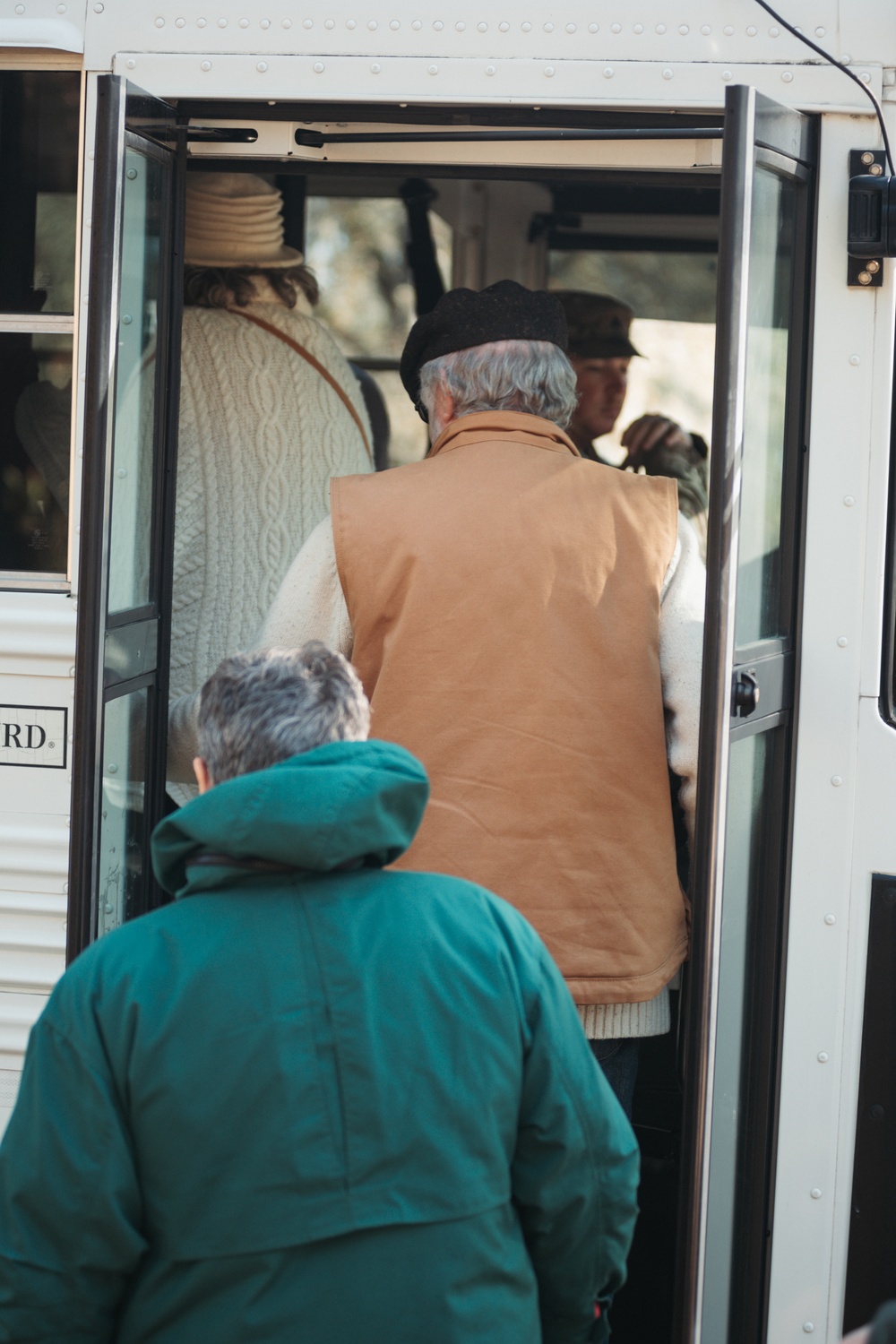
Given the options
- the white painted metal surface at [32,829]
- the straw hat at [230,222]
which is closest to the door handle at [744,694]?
the white painted metal surface at [32,829]

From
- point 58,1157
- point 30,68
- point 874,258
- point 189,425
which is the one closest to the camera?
point 58,1157

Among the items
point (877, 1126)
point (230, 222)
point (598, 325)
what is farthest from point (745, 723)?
point (598, 325)

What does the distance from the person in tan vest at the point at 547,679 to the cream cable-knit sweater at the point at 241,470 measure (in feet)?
1.73

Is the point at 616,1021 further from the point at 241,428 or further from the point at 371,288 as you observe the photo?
the point at 371,288

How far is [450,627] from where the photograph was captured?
2105mm

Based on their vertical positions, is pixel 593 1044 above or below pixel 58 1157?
below

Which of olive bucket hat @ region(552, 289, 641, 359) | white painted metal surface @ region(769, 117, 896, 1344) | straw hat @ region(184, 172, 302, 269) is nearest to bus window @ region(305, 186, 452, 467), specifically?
olive bucket hat @ region(552, 289, 641, 359)

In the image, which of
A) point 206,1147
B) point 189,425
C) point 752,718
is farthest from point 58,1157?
point 189,425

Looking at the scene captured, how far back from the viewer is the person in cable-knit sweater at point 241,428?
2.62 m

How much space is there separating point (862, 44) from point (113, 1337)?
A: 2083mm

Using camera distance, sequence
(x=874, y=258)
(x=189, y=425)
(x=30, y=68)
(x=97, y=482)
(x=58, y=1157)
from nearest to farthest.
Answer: (x=58, y=1157)
(x=97, y=482)
(x=874, y=258)
(x=30, y=68)
(x=189, y=425)

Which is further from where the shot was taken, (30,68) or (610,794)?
(30,68)

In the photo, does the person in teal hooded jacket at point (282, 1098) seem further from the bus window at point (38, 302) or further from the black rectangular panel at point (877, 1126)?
the bus window at point (38, 302)

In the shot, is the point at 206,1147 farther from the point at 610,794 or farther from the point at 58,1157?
the point at 610,794
